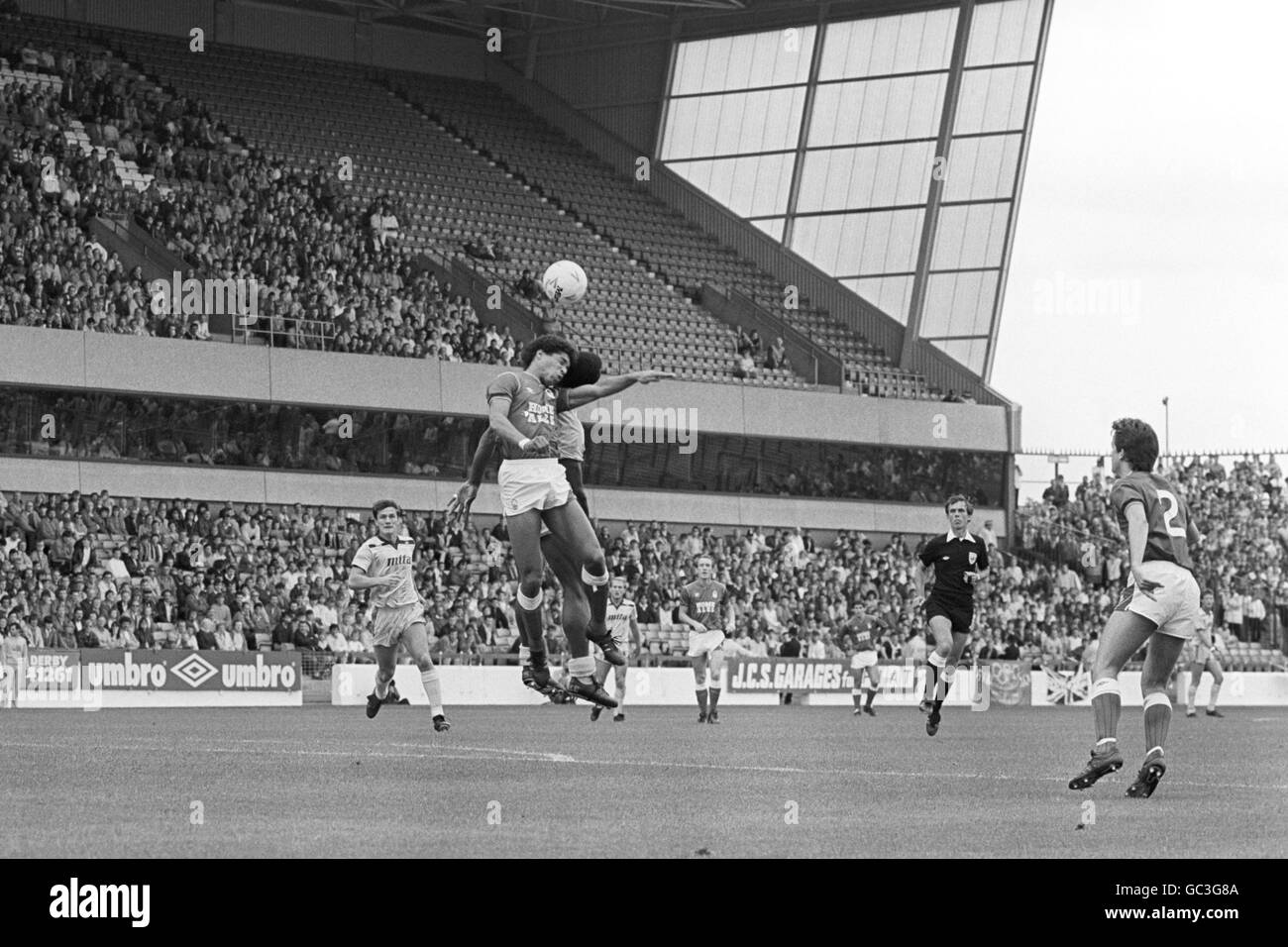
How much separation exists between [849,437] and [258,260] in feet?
53.9

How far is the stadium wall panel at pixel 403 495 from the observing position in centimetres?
4219

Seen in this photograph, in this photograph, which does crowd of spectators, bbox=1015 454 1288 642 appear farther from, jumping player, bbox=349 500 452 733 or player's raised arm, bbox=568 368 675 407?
player's raised arm, bbox=568 368 675 407

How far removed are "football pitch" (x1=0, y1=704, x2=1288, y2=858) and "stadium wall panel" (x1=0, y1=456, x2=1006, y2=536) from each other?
20.6 meters

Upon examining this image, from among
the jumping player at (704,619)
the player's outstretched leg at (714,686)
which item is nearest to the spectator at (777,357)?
the player's outstretched leg at (714,686)

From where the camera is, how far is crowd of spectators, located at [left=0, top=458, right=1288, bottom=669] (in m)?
35.3

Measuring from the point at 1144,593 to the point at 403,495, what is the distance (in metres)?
35.0

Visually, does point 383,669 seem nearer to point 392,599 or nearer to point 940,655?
point 392,599

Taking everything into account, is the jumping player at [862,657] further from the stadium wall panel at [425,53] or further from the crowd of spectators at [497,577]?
the stadium wall panel at [425,53]

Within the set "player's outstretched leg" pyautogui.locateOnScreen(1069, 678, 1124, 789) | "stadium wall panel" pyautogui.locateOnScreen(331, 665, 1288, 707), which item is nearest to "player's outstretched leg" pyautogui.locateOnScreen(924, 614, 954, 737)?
"player's outstretched leg" pyautogui.locateOnScreen(1069, 678, 1124, 789)

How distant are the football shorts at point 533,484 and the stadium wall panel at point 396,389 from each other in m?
28.2

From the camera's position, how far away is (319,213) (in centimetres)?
4744
